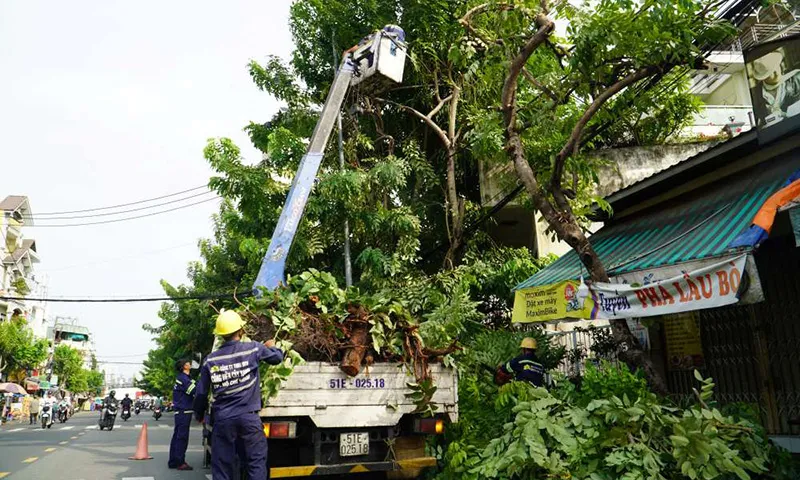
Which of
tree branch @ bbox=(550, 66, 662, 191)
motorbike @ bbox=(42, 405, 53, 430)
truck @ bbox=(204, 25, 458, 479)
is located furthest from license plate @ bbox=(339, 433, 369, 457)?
motorbike @ bbox=(42, 405, 53, 430)

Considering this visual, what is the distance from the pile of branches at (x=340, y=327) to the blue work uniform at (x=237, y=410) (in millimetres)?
715

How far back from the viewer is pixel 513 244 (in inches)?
663

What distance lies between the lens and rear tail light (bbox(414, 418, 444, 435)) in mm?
6051

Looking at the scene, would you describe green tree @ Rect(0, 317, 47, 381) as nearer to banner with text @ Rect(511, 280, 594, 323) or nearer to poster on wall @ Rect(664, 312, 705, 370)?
banner with text @ Rect(511, 280, 594, 323)

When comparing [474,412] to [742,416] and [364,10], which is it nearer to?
[742,416]

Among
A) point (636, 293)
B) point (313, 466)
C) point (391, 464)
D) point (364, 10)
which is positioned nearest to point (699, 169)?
point (636, 293)

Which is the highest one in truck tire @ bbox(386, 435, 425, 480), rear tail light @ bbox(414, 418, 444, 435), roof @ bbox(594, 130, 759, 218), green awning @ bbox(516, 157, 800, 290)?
roof @ bbox(594, 130, 759, 218)

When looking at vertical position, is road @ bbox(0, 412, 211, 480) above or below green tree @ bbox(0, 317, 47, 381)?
below

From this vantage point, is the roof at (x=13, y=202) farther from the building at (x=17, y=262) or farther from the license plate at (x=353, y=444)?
the license plate at (x=353, y=444)

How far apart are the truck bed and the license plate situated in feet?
0.36

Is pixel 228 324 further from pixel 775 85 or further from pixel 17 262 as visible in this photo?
pixel 17 262

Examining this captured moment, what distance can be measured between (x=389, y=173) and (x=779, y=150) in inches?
278

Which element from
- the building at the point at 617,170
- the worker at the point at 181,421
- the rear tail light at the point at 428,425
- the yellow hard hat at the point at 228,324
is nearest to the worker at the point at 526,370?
the rear tail light at the point at 428,425

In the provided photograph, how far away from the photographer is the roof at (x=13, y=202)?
4775 cm
